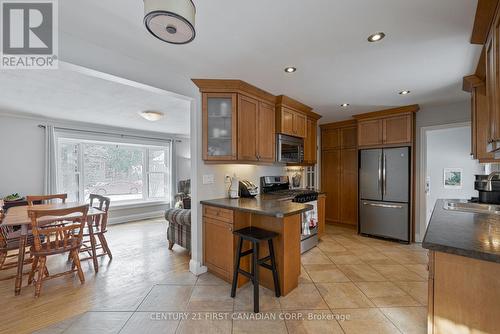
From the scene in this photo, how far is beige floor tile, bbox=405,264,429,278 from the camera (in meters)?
2.65

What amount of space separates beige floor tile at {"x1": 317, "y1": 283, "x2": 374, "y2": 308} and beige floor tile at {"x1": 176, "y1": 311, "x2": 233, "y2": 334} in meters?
1.00

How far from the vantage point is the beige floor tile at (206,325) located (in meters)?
1.74

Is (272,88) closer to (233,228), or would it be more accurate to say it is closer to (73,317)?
(233,228)

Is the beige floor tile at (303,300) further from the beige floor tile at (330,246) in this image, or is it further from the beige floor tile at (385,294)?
the beige floor tile at (330,246)

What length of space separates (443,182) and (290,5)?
5.33m

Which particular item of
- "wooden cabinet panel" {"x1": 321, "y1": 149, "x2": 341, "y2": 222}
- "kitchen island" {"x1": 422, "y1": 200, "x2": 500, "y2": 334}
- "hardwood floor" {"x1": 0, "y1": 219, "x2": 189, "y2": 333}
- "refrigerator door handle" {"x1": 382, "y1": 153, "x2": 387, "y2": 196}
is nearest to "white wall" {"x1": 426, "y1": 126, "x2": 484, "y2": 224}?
"refrigerator door handle" {"x1": 382, "y1": 153, "x2": 387, "y2": 196}

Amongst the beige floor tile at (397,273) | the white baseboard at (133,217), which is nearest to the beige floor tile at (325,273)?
the beige floor tile at (397,273)

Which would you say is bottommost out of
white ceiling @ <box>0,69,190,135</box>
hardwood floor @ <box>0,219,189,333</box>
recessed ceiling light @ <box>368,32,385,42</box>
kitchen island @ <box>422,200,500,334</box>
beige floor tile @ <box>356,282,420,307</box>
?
hardwood floor @ <box>0,219,189,333</box>

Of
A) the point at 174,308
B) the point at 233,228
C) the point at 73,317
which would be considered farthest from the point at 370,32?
the point at 73,317

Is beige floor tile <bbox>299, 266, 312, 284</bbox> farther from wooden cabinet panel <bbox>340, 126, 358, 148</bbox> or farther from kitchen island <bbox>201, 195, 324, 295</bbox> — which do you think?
wooden cabinet panel <bbox>340, 126, 358, 148</bbox>

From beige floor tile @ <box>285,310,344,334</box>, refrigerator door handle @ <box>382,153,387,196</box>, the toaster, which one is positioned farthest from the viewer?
refrigerator door handle @ <box>382,153,387,196</box>

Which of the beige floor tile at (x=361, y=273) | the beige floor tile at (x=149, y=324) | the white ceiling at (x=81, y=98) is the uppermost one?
the white ceiling at (x=81, y=98)

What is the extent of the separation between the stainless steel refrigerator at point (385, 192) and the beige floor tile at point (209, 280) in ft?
10.1

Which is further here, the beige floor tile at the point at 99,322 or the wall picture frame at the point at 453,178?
the wall picture frame at the point at 453,178
